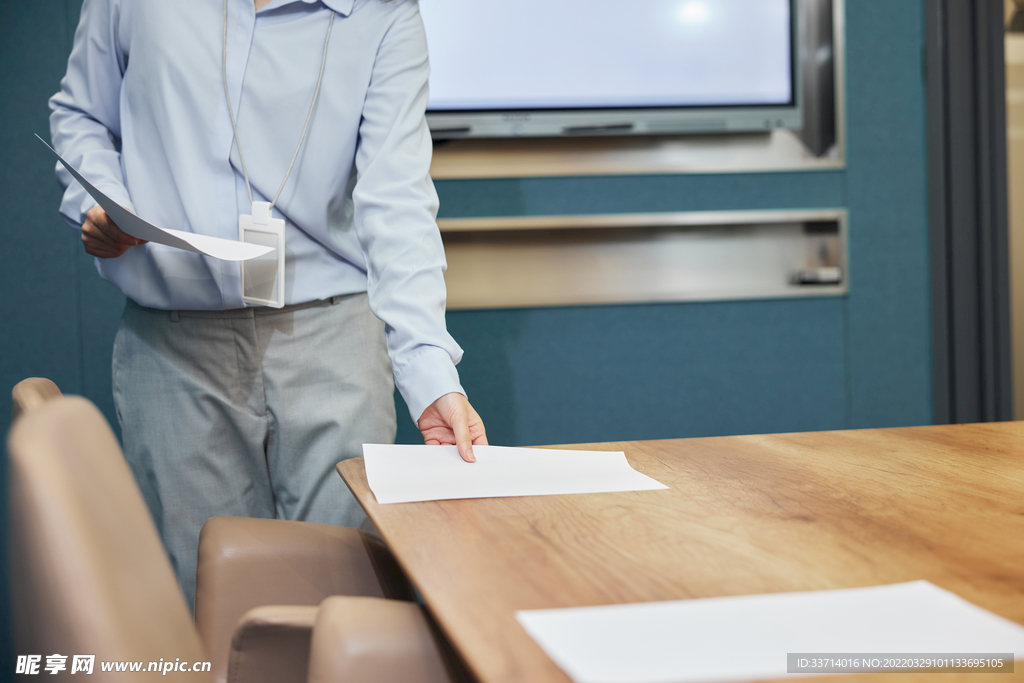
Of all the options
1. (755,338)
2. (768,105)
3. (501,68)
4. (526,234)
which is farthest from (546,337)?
(768,105)

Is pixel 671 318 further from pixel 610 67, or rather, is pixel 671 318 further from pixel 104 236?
pixel 104 236

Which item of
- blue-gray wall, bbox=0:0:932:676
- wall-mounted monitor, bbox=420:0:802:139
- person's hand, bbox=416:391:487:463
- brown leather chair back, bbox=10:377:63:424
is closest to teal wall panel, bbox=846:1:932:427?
blue-gray wall, bbox=0:0:932:676

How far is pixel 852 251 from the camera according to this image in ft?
7.59

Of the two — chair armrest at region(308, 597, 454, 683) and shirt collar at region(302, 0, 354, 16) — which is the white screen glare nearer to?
shirt collar at region(302, 0, 354, 16)

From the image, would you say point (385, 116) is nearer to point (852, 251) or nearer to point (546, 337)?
point (546, 337)

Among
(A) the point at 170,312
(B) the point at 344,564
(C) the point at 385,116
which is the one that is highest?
(C) the point at 385,116

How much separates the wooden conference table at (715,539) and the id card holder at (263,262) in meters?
0.35

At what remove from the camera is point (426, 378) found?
0.96 meters

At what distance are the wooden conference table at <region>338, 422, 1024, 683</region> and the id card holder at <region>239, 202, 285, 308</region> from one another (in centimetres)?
35

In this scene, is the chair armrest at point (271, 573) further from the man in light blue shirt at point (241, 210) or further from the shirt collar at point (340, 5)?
the shirt collar at point (340, 5)

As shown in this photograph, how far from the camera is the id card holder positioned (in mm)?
1089

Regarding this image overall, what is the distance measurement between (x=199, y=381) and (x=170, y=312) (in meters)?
0.12

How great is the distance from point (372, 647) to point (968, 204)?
2.51 meters

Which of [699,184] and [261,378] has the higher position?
[699,184]
